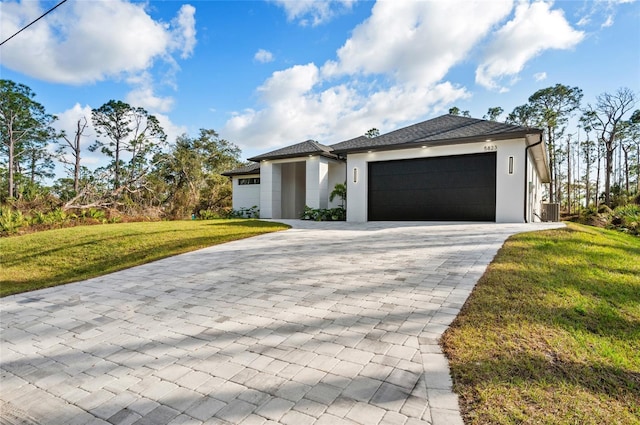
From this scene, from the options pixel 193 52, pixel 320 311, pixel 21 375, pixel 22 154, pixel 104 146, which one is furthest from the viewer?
pixel 104 146

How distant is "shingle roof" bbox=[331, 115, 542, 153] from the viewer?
986cm

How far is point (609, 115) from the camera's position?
2208 cm

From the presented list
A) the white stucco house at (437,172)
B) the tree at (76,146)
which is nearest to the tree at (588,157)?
the white stucco house at (437,172)

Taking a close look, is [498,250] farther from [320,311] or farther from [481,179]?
[481,179]

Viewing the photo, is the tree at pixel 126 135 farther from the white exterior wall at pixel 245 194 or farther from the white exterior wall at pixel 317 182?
the white exterior wall at pixel 317 182

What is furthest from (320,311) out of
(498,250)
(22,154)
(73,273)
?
(22,154)

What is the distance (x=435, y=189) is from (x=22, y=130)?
28.1 meters

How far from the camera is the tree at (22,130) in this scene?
2020 centimetres

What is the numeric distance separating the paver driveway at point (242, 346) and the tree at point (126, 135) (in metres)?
23.2

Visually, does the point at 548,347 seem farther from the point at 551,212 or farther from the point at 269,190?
the point at 551,212

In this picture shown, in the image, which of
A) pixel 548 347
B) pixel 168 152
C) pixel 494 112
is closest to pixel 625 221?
pixel 548 347

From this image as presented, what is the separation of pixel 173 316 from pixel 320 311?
5.18ft

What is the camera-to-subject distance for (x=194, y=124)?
1008 inches

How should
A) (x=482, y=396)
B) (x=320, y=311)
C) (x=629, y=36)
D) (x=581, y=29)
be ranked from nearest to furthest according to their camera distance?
1. (x=482, y=396)
2. (x=320, y=311)
3. (x=581, y=29)
4. (x=629, y=36)
